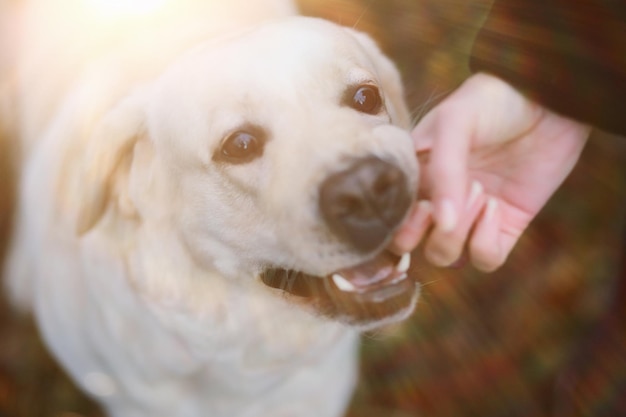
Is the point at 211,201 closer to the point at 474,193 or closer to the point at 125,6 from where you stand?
the point at 474,193

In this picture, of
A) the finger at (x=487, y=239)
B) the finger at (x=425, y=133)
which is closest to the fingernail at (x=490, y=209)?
the finger at (x=487, y=239)

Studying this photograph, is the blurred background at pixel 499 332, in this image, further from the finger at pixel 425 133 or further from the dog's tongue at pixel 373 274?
the dog's tongue at pixel 373 274

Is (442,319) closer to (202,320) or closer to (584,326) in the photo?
(584,326)

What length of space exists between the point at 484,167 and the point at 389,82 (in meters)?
0.17

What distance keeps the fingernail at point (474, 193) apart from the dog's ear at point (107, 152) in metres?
0.39

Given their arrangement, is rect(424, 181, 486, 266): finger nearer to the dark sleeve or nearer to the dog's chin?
the dog's chin

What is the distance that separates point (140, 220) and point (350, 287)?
0.91ft

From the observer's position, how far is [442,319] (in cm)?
137

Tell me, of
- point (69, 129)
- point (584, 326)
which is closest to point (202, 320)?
point (69, 129)

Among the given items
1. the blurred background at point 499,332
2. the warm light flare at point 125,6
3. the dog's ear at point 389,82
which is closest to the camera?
the dog's ear at point 389,82

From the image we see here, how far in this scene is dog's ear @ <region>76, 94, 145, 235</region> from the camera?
0.81 m

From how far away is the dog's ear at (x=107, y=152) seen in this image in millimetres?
808

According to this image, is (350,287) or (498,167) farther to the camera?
(498,167)

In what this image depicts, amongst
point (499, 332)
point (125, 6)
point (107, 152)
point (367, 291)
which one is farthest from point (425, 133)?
point (499, 332)
